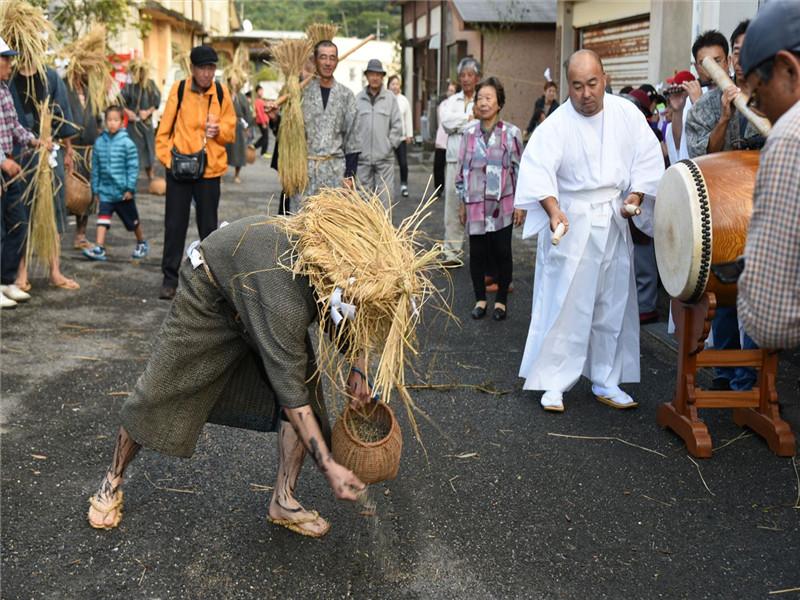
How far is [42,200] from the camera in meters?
7.88

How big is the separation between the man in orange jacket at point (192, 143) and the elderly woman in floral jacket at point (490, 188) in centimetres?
199

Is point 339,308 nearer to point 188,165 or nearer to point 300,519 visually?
point 300,519

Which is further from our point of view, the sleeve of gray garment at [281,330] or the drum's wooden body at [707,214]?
the drum's wooden body at [707,214]

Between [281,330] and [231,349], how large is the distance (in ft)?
1.97

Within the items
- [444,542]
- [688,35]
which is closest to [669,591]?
[444,542]

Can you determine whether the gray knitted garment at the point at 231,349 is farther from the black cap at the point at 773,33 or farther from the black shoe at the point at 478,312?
the black shoe at the point at 478,312

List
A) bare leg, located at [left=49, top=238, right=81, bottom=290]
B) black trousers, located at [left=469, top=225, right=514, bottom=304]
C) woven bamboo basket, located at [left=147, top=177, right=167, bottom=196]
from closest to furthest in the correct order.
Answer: black trousers, located at [left=469, top=225, right=514, bottom=304] < bare leg, located at [left=49, top=238, right=81, bottom=290] < woven bamboo basket, located at [left=147, top=177, right=167, bottom=196]

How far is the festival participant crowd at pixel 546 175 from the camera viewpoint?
2291 millimetres

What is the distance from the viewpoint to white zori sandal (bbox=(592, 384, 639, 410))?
5.58 metres

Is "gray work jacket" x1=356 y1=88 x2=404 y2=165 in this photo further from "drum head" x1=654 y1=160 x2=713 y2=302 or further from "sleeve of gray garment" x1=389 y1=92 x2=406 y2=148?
"drum head" x1=654 y1=160 x2=713 y2=302

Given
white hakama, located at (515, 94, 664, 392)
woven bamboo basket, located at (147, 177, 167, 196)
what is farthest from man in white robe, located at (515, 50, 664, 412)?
woven bamboo basket, located at (147, 177, 167, 196)

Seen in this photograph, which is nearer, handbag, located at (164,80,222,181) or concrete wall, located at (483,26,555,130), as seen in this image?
handbag, located at (164,80,222,181)

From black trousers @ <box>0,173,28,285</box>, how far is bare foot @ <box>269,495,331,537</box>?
469 cm

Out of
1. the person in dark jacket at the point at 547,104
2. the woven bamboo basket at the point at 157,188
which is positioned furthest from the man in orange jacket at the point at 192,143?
the woven bamboo basket at the point at 157,188
